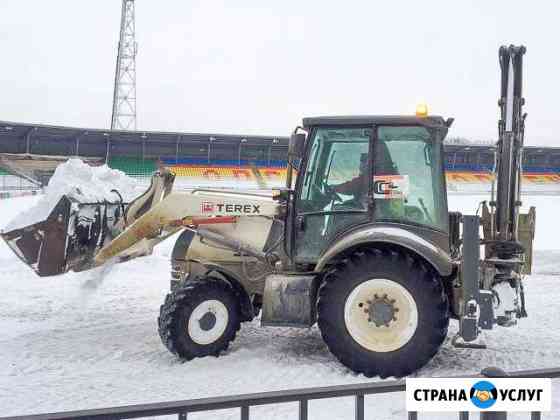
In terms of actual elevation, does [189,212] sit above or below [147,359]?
above

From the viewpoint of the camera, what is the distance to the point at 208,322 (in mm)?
5707

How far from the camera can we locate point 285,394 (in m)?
2.21

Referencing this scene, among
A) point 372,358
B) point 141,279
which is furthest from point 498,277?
point 141,279

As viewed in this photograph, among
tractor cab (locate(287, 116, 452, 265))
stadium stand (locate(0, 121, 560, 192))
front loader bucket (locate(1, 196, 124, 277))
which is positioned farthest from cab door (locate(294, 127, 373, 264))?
stadium stand (locate(0, 121, 560, 192))

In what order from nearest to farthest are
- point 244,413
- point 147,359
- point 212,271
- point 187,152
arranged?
point 244,413 → point 147,359 → point 212,271 → point 187,152

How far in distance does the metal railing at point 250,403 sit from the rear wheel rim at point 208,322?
342 cm

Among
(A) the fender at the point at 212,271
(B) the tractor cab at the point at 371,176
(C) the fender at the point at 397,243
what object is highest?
(B) the tractor cab at the point at 371,176

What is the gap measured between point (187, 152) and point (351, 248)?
2466 cm

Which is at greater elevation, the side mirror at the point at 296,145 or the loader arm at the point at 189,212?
the side mirror at the point at 296,145

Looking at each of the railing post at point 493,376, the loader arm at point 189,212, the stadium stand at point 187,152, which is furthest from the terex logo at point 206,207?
the stadium stand at point 187,152

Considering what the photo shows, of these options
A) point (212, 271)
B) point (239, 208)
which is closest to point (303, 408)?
point (212, 271)

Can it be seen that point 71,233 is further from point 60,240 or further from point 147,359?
point 147,359

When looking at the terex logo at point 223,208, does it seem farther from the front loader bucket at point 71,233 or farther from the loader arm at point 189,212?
the front loader bucket at point 71,233

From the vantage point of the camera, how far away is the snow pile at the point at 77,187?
6.65 m
